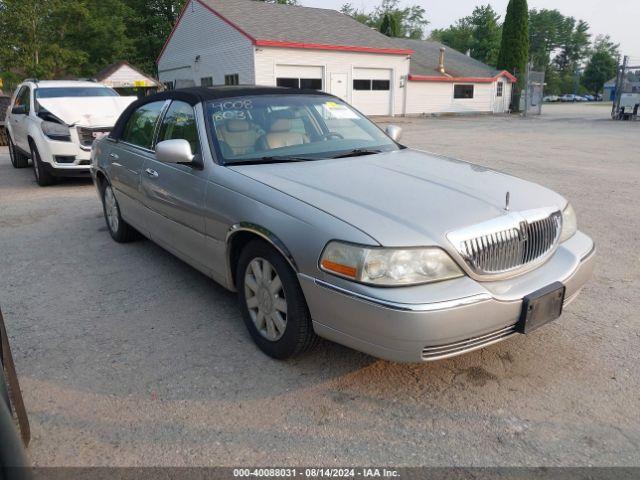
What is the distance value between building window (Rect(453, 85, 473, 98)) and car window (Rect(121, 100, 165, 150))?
33.3 metres

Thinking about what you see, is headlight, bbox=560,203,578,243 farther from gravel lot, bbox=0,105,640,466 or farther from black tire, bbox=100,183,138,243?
black tire, bbox=100,183,138,243

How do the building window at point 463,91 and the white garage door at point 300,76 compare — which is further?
the building window at point 463,91

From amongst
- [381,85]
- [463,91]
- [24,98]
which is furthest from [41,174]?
[463,91]

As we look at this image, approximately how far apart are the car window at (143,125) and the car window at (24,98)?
19.2 ft

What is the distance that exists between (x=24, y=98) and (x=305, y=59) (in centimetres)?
1791

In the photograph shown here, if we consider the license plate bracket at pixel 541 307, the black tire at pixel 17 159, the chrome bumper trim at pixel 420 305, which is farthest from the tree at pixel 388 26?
the chrome bumper trim at pixel 420 305

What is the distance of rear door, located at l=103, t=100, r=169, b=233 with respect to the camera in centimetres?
464

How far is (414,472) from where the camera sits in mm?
2332

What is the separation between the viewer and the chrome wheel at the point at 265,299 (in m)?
3.08

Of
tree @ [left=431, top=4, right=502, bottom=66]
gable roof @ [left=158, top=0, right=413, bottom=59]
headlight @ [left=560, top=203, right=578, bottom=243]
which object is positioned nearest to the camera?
headlight @ [left=560, top=203, right=578, bottom=243]

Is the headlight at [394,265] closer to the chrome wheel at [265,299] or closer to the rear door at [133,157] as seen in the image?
the chrome wheel at [265,299]

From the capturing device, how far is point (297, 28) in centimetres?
2769

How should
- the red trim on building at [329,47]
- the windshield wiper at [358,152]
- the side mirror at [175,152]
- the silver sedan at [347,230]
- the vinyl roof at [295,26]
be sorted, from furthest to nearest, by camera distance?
the vinyl roof at [295,26], the red trim on building at [329,47], the windshield wiper at [358,152], the side mirror at [175,152], the silver sedan at [347,230]

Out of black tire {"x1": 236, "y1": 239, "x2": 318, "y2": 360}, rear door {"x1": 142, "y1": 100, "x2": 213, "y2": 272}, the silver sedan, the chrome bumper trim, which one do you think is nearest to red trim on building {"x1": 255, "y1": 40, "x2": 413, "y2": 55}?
rear door {"x1": 142, "y1": 100, "x2": 213, "y2": 272}
